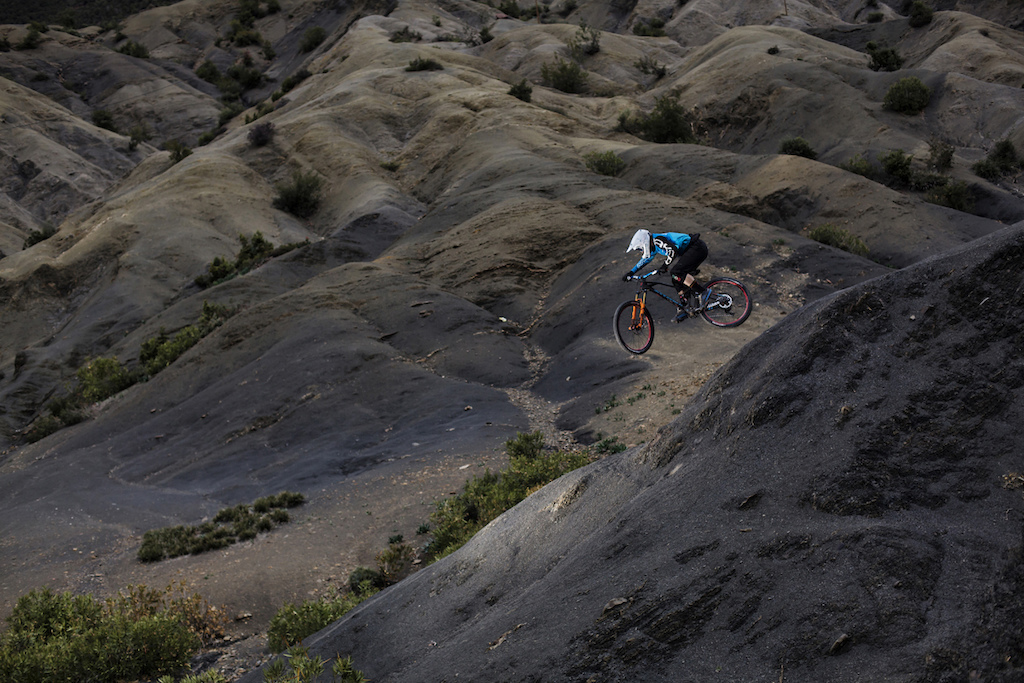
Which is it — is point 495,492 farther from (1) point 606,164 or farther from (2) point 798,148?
(2) point 798,148

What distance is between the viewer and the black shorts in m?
14.4

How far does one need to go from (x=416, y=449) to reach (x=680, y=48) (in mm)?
55745

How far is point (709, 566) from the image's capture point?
13.6 ft

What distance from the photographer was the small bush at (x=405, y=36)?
60812 millimetres

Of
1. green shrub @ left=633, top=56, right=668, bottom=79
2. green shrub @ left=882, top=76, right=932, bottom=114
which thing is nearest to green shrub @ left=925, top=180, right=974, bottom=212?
green shrub @ left=882, top=76, right=932, bottom=114

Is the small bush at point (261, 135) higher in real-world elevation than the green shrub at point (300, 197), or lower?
higher

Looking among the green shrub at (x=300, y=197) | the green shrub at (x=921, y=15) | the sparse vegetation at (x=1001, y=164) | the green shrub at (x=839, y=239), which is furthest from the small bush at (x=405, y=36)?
the green shrub at (x=839, y=239)

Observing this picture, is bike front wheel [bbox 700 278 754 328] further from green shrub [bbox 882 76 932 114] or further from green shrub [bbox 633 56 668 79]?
green shrub [bbox 633 56 668 79]

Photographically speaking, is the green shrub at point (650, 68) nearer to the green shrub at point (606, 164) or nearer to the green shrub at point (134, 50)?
the green shrub at point (606, 164)

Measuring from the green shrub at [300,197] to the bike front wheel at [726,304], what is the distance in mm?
27937

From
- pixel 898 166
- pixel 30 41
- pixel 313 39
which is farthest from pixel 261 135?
pixel 30 41

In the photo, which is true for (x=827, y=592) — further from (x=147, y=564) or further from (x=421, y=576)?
(x=147, y=564)

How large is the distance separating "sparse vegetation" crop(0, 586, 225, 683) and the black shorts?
10920 mm

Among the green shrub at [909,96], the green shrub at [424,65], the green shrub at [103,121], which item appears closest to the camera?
the green shrub at [909,96]
